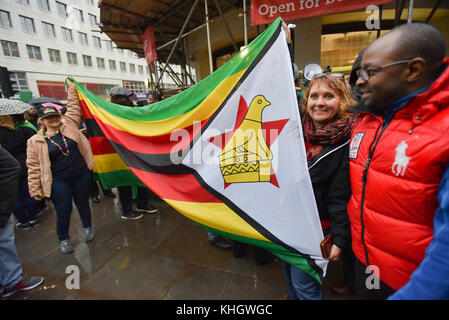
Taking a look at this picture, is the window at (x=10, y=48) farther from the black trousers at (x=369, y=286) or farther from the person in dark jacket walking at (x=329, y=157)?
the black trousers at (x=369, y=286)

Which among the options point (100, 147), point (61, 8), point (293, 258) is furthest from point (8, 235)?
point (61, 8)

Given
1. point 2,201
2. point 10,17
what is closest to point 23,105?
point 2,201

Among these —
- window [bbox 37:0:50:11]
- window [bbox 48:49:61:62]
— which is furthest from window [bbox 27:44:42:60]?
window [bbox 37:0:50:11]

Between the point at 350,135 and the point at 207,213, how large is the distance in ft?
4.22

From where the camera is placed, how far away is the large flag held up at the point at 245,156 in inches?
55.6

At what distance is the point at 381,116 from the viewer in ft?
3.60

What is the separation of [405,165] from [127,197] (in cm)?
386

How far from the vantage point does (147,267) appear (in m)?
2.51

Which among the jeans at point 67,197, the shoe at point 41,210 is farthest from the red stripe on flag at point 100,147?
the shoe at point 41,210

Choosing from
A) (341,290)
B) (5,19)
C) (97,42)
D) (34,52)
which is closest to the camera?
(341,290)

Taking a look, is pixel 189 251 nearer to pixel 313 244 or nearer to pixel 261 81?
pixel 313 244

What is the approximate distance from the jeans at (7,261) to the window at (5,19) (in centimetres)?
3335

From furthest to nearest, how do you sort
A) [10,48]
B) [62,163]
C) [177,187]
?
[10,48] → [62,163] → [177,187]

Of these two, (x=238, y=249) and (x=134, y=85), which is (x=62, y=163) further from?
(x=134, y=85)
